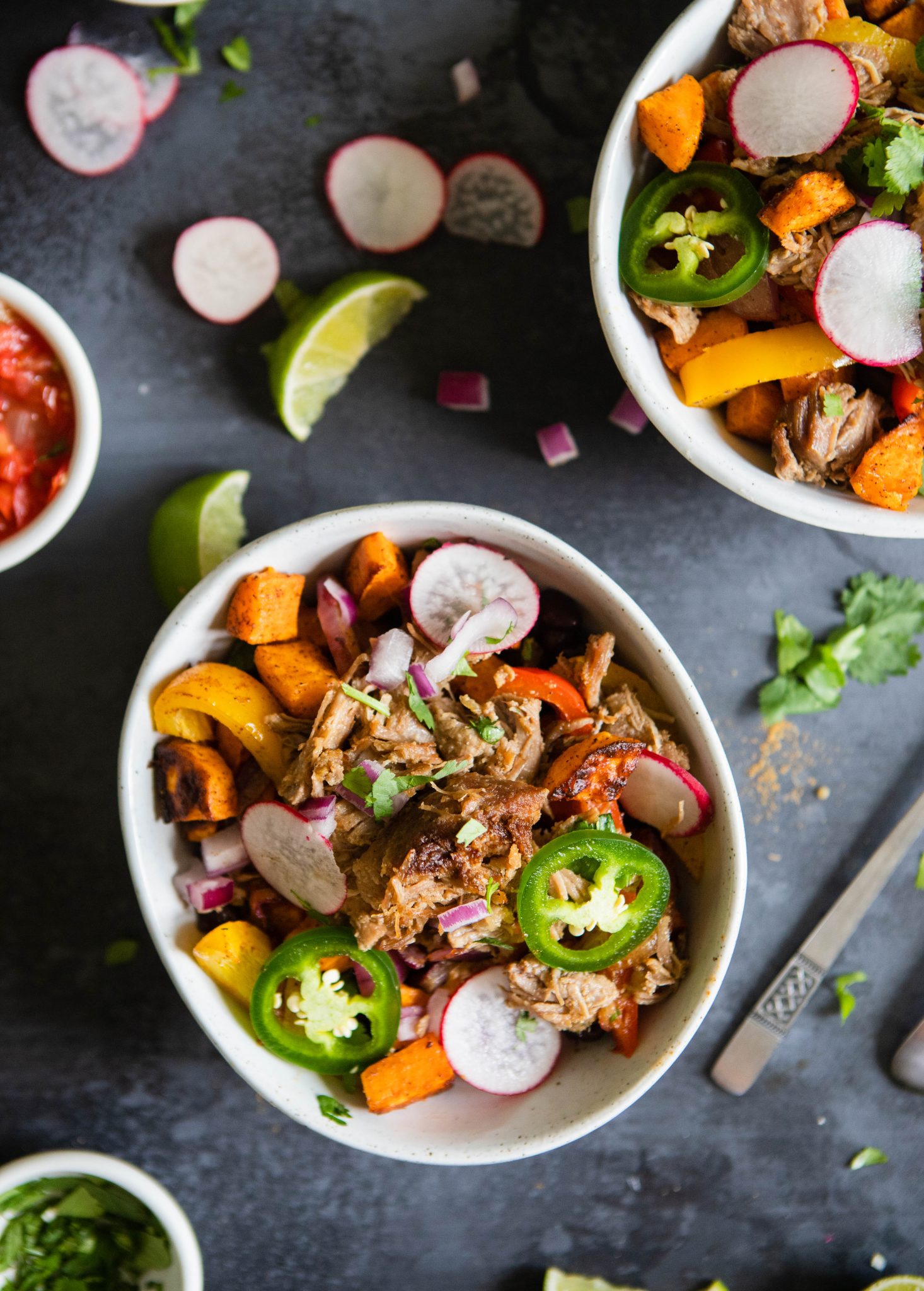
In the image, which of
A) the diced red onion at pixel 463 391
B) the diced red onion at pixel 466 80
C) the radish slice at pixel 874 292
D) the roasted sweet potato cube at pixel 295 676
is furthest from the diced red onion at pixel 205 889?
the diced red onion at pixel 466 80

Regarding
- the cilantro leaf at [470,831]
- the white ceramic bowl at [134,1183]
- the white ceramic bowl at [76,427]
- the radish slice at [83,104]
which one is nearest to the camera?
the cilantro leaf at [470,831]

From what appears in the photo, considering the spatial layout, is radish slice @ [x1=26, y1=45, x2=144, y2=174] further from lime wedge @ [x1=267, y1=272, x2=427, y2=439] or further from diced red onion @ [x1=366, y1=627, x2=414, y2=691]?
diced red onion @ [x1=366, y1=627, x2=414, y2=691]

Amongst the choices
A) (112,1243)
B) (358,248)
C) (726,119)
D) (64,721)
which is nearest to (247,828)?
(64,721)

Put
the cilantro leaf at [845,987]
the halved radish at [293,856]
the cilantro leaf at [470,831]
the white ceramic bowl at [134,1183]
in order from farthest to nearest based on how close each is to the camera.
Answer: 1. the cilantro leaf at [845,987]
2. the white ceramic bowl at [134,1183]
3. the halved radish at [293,856]
4. the cilantro leaf at [470,831]

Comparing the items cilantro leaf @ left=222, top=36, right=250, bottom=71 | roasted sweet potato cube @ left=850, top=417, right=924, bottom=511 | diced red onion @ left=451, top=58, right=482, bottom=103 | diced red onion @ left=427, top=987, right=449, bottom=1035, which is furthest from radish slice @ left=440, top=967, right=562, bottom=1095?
cilantro leaf @ left=222, top=36, right=250, bottom=71

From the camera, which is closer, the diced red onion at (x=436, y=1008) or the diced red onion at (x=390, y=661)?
the diced red onion at (x=390, y=661)

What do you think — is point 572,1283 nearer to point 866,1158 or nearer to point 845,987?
point 866,1158

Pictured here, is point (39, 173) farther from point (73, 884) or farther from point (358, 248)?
point (73, 884)

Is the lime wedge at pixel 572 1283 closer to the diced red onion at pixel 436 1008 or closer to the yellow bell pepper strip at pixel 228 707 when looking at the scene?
the diced red onion at pixel 436 1008
